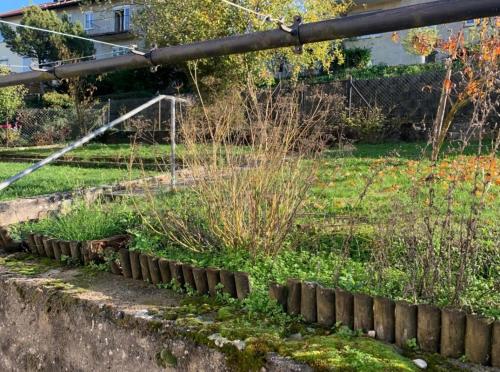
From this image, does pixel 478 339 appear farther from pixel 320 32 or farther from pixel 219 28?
pixel 219 28

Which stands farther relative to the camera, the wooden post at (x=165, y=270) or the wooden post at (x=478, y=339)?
the wooden post at (x=165, y=270)

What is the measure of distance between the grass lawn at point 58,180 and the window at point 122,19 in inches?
1097

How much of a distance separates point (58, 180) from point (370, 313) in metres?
7.00

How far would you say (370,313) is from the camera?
2.53 metres

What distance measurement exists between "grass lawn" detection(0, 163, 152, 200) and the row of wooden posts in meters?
3.15

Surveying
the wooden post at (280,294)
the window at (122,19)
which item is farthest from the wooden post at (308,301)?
the window at (122,19)

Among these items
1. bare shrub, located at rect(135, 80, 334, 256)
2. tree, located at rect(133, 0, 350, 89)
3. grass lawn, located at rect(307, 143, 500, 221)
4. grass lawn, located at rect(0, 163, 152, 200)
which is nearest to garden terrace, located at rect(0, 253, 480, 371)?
bare shrub, located at rect(135, 80, 334, 256)

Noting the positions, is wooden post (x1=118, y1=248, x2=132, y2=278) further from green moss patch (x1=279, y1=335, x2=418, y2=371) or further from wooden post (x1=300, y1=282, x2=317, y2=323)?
green moss patch (x1=279, y1=335, x2=418, y2=371)

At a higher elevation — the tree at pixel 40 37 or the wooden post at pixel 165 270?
the tree at pixel 40 37

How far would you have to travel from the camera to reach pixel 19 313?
3.55 metres

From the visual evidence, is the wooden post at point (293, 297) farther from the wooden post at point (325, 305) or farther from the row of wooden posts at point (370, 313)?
the wooden post at point (325, 305)

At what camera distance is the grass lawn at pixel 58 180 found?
23.2ft

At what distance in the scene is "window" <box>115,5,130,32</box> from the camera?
36737mm

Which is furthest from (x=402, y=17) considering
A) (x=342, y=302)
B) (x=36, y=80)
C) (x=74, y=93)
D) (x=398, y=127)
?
(x=74, y=93)
